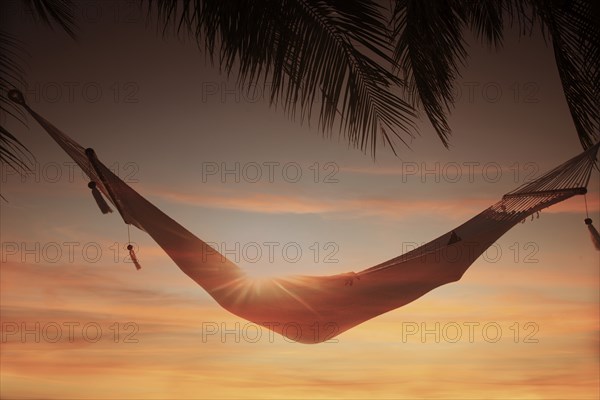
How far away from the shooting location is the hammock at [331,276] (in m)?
2.46

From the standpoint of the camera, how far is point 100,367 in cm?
299

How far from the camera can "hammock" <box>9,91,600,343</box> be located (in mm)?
2459

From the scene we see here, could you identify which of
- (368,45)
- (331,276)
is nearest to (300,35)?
(368,45)

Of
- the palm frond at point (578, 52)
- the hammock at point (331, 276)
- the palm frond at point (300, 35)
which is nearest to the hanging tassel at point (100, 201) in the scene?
the hammock at point (331, 276)

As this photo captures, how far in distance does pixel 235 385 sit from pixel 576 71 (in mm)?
1603

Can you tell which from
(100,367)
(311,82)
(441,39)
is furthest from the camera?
(100,367)

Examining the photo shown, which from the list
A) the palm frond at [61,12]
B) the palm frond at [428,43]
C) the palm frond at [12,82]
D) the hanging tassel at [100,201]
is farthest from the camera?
the palm frond at [12,82]

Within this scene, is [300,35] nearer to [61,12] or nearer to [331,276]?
[331,276]

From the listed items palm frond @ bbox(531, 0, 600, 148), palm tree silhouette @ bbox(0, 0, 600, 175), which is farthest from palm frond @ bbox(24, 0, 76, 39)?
palm frond @ bbox(531, 0, 600, 148)

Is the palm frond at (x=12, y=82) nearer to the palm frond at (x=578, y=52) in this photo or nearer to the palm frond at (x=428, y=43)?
the palm frond at (x=428, y=43)

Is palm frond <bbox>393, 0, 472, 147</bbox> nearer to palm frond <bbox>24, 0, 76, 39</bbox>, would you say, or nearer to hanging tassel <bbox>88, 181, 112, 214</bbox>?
hanging tassel <bbox>88, 181, 112, 214</bbox>

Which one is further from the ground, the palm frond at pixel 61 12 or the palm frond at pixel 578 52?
the palm frond at pixel 61 12

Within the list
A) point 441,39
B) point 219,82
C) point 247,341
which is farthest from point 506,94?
point 247,341

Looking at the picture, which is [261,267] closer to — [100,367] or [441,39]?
[100,367]
